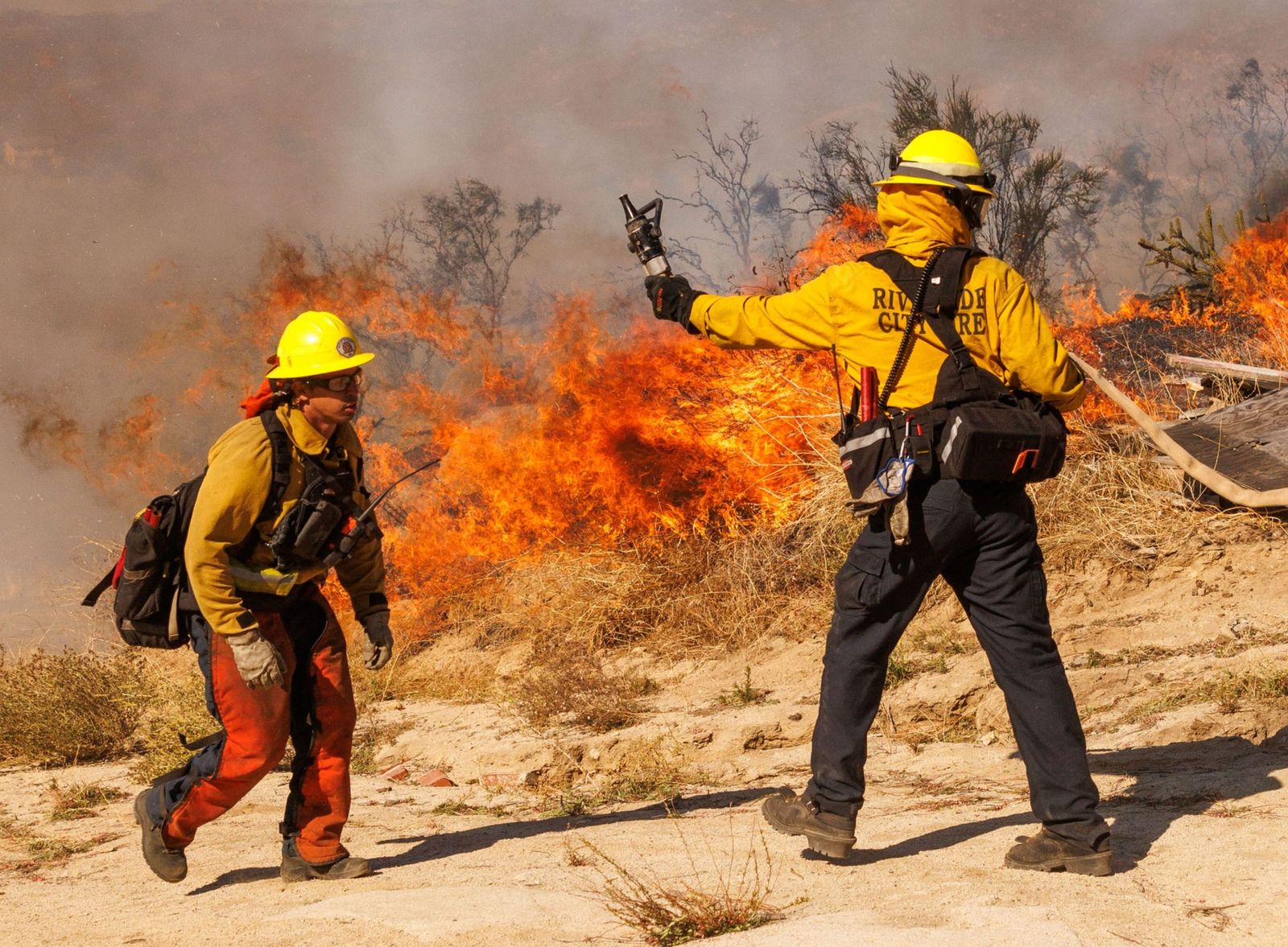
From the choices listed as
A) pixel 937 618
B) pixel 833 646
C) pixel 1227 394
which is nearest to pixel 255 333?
pixel 937 618

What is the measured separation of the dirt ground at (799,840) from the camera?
3.24 metres

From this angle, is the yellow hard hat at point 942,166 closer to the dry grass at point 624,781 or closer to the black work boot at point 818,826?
the black work boot at point 818,826

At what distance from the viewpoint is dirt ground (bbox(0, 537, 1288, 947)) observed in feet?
10.6

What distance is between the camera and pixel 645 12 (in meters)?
29.6

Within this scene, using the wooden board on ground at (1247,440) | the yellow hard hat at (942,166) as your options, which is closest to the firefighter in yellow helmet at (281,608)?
the yellow hard hat at (942,166)

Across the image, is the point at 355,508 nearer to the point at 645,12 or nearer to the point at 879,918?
the point at 879,918

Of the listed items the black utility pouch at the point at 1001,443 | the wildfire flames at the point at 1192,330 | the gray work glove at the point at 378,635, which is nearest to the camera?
the black utility pouch at the point at 1001,443

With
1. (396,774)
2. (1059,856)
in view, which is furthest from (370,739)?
(1059,856)

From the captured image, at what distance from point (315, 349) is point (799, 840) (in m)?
2.27

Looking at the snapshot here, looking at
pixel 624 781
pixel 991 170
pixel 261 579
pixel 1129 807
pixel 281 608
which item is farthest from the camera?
pixel 991 170

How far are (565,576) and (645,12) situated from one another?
24.0 m

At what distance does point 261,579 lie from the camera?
13.0 ft

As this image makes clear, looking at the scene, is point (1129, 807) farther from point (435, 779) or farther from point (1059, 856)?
point (435, 779)

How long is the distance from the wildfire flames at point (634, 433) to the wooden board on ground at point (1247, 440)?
39.0 inches
